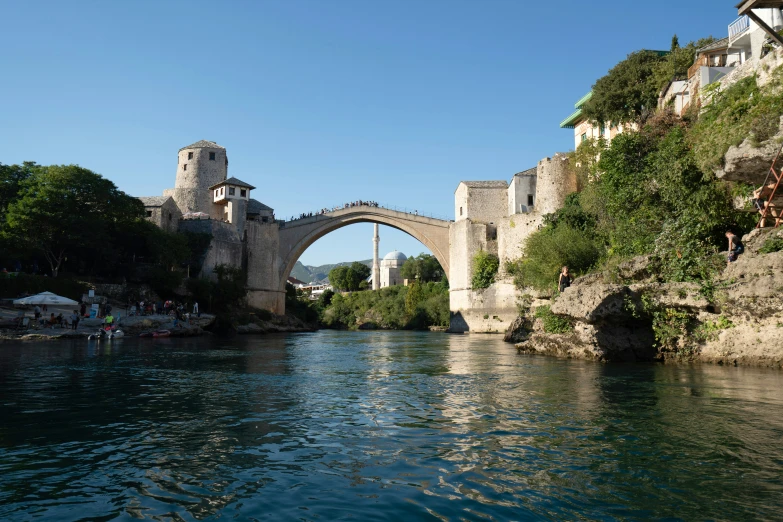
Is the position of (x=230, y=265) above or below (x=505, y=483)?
above

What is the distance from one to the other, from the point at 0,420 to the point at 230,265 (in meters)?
34.1

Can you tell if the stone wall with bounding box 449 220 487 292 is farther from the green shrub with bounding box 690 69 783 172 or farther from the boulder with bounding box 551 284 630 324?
the boulder with bounding box 551 284 630 324

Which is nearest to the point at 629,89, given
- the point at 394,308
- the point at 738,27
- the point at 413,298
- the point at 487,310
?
the point at 738,27

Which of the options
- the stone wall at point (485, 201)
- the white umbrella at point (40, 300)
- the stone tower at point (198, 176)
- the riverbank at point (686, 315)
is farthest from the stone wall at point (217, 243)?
the riverbank at point (686, 315)

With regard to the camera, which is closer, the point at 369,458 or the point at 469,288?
the point at 369,458

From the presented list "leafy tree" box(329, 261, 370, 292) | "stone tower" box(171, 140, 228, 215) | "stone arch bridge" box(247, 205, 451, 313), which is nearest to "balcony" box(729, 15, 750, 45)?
"stone arch bridge" box(247, 205, 451, 313)

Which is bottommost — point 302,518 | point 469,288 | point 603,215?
point 302,518

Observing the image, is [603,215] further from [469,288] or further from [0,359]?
[0,359]

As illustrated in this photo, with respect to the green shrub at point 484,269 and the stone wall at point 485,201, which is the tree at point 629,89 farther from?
the green shrub at point 484,269

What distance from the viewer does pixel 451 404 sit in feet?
23.5

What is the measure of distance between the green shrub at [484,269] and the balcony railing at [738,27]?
18543 mm

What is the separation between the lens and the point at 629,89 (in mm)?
27234

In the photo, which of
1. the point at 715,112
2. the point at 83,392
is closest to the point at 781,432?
the point at 83,392

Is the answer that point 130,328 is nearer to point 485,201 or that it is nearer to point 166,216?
point 166,216
